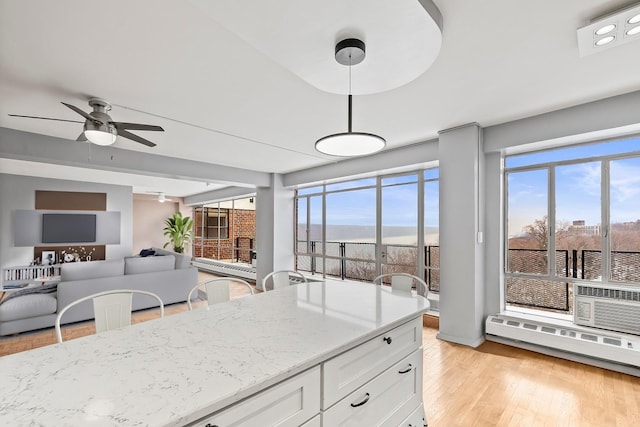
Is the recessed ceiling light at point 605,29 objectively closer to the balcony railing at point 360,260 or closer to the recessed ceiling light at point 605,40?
the recessed ceiling light at point 605,40

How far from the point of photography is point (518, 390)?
8.14ft

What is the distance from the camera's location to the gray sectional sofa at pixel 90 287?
3.75 metres

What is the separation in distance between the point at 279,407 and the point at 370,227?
443 centimetres

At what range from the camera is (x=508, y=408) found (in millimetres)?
2242

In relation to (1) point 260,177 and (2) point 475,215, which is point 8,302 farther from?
(2) point 475,215

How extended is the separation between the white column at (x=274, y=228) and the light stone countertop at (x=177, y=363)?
4625 mm

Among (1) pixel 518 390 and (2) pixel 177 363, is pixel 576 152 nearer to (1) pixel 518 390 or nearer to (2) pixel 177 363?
(1) pixel 518 390

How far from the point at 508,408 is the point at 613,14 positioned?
8.81 feet

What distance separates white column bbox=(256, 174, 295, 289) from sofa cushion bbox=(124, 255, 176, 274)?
1936mm

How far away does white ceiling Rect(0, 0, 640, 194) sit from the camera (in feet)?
4.99

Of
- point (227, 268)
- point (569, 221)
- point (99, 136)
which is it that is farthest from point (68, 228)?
point (569, 221)

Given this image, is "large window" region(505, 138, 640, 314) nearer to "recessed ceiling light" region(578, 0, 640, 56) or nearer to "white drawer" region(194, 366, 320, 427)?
"recessed ceiling light" region(578, 0, 640, 56)

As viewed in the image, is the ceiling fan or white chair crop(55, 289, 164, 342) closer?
white chair crop(55, 289, 164, 342)

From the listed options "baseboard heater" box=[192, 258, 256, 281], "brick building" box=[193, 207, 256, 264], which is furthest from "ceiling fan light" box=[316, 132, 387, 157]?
"brick building" box=[193, 207, 256, 264]
